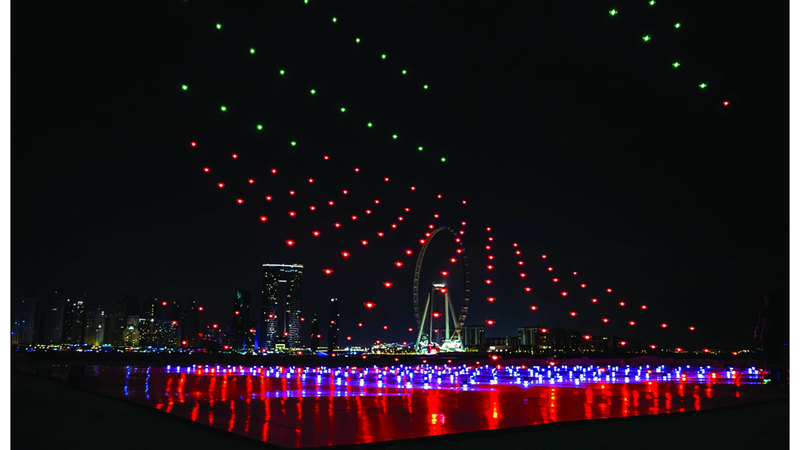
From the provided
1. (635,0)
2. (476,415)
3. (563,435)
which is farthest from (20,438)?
(635,0)

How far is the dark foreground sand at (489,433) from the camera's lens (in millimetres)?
4441

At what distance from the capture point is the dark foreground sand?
4441 millimetres

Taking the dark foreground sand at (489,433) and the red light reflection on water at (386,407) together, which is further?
the red light reflection on water at (386,407)

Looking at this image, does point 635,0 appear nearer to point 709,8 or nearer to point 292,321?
point 709,8

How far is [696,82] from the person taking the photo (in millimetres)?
12062

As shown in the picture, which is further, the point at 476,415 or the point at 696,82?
the point at 696,82

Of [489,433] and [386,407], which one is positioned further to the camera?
[386,407]

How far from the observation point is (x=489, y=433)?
471 centimetres

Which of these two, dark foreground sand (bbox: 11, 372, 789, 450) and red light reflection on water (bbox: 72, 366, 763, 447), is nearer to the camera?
dark foreground sand (bbox: 11, 372, 789, 450)
